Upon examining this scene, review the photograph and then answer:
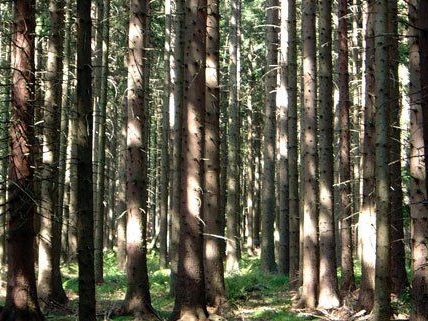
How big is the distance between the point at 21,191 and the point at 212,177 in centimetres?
390

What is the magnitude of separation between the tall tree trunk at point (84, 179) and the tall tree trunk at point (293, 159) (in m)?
9.17

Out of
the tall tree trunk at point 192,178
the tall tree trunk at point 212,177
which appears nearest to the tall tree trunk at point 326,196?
the tall tree trunk at point 212,177

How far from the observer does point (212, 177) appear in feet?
39.1

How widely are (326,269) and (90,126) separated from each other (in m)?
6.98

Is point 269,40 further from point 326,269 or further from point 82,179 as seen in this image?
point 82,179

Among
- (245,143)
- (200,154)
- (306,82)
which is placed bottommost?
(200,154)

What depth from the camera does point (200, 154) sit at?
1088cm

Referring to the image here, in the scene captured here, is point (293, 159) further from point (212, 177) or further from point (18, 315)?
point (18, 315)

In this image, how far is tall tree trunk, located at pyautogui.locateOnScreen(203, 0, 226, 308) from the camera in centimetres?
1198

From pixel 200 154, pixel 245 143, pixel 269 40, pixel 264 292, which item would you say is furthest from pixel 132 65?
pixel 245 143

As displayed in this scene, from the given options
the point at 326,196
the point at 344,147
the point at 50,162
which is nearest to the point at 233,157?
the point at 344,147

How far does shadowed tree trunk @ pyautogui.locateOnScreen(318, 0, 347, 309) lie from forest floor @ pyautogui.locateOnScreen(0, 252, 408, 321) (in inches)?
20.6

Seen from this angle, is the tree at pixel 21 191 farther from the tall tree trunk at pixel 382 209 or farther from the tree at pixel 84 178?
the tall tree trunk at pixel 382 209

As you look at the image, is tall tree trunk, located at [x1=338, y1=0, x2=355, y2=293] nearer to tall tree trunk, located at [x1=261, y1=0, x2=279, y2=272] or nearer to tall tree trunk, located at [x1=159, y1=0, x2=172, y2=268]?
tall tree trunk, located at [x1=261, y1=0, x2=279, y2=272]
